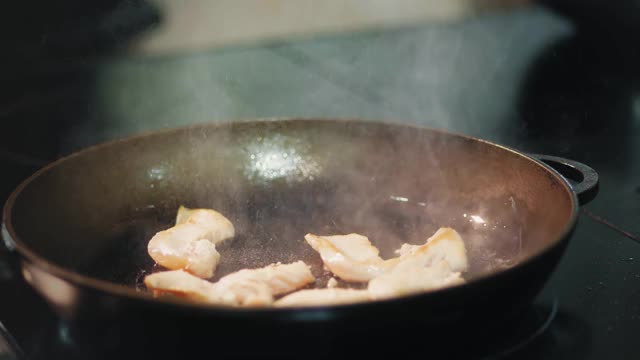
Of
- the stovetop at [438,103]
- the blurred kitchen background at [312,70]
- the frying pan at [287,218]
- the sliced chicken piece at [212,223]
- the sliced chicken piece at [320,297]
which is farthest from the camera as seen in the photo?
the blurred kitchen background at [312,70]

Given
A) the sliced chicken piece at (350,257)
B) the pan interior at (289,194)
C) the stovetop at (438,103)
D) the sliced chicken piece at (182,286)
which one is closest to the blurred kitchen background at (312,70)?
the stovetop at (438,103)

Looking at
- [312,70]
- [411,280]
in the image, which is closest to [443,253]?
[411,280]

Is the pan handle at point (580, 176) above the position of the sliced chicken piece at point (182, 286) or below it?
above

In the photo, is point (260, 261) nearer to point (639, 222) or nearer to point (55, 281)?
point (55, 281)

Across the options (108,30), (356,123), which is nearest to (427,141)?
(356,123)

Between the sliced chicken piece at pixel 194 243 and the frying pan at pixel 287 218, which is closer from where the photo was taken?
the frying pan at pixel 287 218

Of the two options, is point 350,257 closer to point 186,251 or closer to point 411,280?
point 411,280

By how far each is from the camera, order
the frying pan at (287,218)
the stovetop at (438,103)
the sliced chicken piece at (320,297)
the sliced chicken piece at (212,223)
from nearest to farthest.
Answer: the frying pan at (287,218) < the sliced chicken piece at (320,297) < the stovetop at (438,103) < the sliced chicken piece at (212,223)

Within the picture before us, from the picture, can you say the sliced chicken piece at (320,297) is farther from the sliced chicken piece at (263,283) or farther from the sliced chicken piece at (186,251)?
the sliced chicken piece at (186,251)
